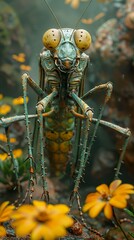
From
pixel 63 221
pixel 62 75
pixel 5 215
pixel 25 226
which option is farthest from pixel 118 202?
pixel 62 75

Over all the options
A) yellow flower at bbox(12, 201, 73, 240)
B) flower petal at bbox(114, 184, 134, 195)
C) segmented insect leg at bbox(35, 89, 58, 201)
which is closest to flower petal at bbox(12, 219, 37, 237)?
yellow flower at bbox(12, 201, 73, 240)

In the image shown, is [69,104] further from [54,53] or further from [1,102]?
[1,102]

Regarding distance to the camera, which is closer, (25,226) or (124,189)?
(25,226)

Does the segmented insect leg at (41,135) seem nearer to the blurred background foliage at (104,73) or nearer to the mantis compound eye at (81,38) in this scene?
the mantis compound eye at (81,38)

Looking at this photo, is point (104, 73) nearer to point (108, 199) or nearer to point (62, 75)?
point (62, 75)

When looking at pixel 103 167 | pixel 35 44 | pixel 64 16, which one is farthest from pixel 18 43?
pixel 103 167

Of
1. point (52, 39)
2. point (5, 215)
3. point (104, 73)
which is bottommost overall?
point (5, 215)

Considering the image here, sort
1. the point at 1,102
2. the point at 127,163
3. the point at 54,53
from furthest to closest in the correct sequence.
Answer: the point at 1,102, the point at 127,163, the point at 54,53
